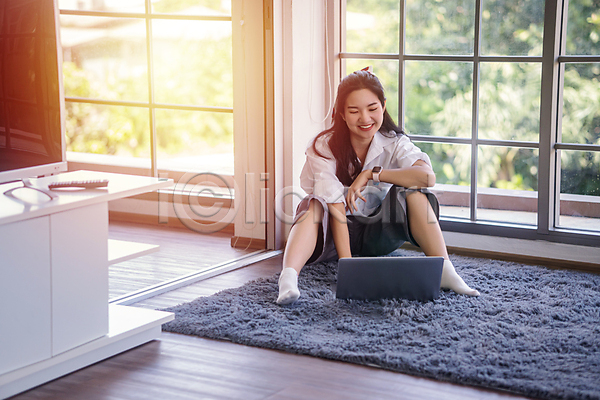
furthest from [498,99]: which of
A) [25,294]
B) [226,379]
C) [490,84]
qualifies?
[25,294]

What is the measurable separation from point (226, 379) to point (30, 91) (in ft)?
3.13

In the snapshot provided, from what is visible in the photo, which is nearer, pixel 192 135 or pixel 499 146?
pixel 499 146

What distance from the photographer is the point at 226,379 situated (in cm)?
173

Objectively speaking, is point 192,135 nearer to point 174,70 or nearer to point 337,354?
point 174,70

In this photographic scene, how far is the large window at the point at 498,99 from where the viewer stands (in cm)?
275

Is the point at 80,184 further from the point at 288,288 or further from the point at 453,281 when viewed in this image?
the point at 453,281

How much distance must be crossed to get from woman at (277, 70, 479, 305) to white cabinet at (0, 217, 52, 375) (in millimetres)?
830

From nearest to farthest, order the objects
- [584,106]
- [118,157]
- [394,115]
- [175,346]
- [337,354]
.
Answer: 1. [337,354]
2. [175,346]
3. [584,106]
4. [394,115]
5. [118,157]

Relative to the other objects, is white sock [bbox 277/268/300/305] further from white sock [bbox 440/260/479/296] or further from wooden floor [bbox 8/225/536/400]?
white sock [bbox 440/260/479/296]

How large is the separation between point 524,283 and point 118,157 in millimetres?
2348

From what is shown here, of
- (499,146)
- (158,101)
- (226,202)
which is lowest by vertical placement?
(226,202)

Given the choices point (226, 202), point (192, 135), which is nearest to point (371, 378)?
point (226, 202)

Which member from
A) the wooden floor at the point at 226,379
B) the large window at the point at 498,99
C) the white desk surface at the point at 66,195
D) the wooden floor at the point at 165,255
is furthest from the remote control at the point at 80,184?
the large window at the point at 498,99

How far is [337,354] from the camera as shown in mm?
1838
